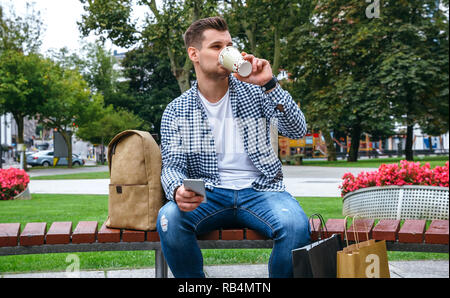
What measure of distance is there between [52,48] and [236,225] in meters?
30.9

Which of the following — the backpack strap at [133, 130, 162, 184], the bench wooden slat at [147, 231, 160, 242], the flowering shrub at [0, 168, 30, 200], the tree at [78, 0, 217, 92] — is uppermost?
the tree at [78, 0, 217, 92]

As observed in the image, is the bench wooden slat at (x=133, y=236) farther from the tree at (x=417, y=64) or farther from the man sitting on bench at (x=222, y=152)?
→ the tree at (x=417, y=64)

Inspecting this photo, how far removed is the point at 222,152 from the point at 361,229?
867mm

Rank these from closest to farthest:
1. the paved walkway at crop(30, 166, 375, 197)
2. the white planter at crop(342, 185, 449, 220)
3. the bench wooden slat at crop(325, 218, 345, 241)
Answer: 1. the bench wooden slat at crop(325, 218, 345, 241)
2. the white planter at crop(342, 185, 449, 220)
3. the paved walkway at crop(30, 166, 375, 197)

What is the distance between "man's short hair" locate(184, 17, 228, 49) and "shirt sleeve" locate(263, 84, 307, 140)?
0.48 m

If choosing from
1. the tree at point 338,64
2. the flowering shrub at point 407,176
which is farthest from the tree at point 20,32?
the flowering shrub at point 407,176

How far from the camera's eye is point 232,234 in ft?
8.68

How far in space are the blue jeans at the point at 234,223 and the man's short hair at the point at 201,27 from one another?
0.86 m

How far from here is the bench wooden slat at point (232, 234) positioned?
104 inches

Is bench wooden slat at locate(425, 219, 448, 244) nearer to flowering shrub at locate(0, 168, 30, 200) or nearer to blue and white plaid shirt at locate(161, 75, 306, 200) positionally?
blue and white plaid shirt at locate(161, 75, 306, 200)

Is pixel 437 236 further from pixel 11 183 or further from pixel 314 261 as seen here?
pixel 11 183

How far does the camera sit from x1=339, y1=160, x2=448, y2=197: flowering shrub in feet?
16.4

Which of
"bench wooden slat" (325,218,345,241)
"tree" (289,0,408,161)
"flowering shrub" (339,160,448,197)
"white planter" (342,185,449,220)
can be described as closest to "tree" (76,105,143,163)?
"tree" (289,0,408,161)

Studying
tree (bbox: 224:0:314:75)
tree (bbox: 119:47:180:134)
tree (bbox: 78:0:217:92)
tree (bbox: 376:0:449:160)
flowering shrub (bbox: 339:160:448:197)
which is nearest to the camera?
tree (bbox: 376:0:449:160)
